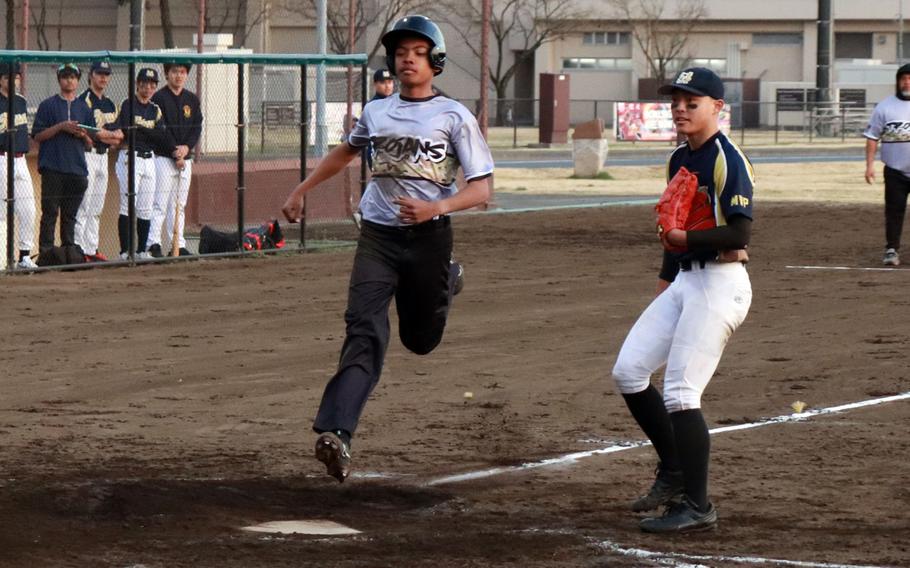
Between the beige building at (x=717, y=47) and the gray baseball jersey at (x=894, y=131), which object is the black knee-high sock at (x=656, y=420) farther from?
the beige building at (x=717, y=47)

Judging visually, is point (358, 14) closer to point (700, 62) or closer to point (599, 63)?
point (599, 63)

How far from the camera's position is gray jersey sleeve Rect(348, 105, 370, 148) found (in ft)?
24.0

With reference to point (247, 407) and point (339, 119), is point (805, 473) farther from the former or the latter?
point (339, 119)

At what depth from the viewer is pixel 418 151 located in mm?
7141

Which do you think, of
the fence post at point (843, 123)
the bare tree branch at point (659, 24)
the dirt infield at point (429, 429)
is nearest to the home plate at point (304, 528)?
the dirt infield at point (429, 429)

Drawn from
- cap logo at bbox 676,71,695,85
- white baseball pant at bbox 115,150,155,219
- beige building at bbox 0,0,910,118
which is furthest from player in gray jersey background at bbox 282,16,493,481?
beige building at bbox 0,0,910,118

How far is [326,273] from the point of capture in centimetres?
1705

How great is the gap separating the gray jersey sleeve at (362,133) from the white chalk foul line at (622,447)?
158 cm

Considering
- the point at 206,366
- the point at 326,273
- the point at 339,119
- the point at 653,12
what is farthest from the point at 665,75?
the point at 206,366

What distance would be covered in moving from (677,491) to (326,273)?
10.4 m

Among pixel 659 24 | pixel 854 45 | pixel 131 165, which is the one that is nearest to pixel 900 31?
pixel 854 45

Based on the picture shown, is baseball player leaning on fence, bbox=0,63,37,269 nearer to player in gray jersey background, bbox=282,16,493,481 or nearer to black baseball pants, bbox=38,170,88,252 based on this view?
black baseball pants, bbox=38,170,88,252

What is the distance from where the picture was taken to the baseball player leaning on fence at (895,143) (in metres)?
16.7

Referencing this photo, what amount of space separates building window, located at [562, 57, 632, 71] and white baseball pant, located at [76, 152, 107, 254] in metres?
54.5
